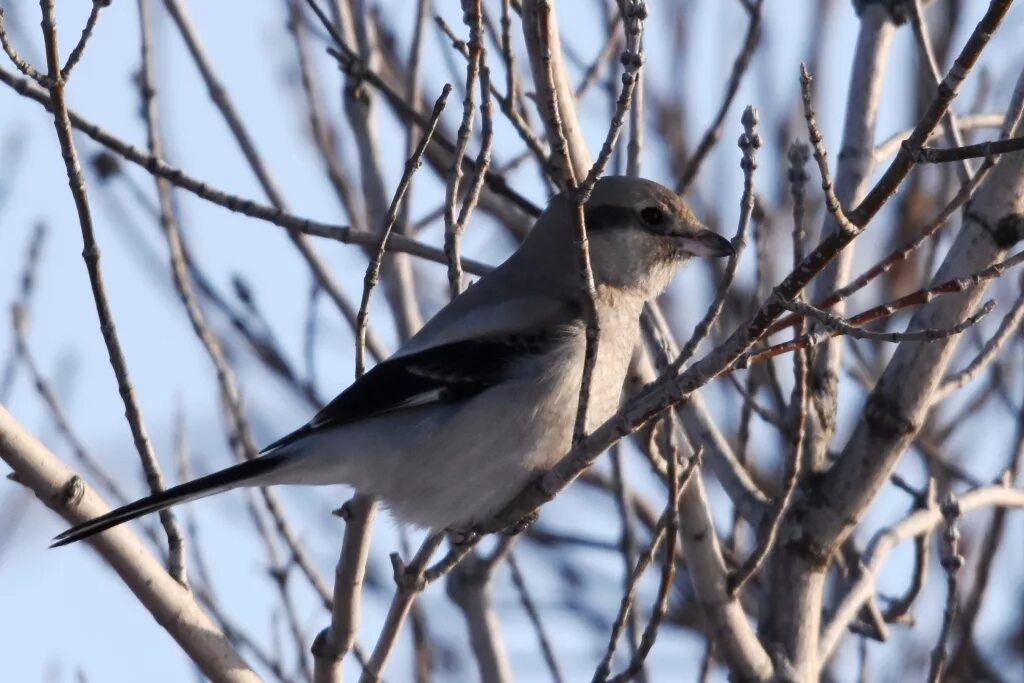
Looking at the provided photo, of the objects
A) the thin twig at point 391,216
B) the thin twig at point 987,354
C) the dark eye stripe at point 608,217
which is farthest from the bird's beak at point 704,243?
the thin twig at point 391,216

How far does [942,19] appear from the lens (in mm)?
6180

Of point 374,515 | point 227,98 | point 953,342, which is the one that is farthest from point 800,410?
point 227,98

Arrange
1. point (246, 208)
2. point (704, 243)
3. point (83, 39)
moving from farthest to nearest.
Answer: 1. point (704, 243)
2. point (246, 208)
3. point (83, 39)

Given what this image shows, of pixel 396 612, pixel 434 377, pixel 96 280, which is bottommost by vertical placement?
pixel 396 612

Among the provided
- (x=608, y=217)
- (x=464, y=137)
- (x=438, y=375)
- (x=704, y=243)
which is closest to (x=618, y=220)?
(x=608, y=217)

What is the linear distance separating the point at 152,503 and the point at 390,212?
83cm

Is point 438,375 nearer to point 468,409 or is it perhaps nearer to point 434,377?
point 434,377

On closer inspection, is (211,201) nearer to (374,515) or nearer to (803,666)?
(374,515)

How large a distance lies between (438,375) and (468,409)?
123 mm

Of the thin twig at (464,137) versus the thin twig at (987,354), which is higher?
the thin twig at (464,137)

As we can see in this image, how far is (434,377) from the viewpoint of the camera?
3799 millimetres

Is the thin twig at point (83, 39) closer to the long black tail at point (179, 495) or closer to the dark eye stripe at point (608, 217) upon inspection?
the long black tail at point (179, 495)

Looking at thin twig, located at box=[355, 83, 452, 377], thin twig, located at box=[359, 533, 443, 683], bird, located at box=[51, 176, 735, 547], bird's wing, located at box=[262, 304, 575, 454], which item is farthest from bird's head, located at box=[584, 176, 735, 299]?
thin twig, located at box=[359, 533, 443, 683]

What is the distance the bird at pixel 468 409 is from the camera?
3672 mm
